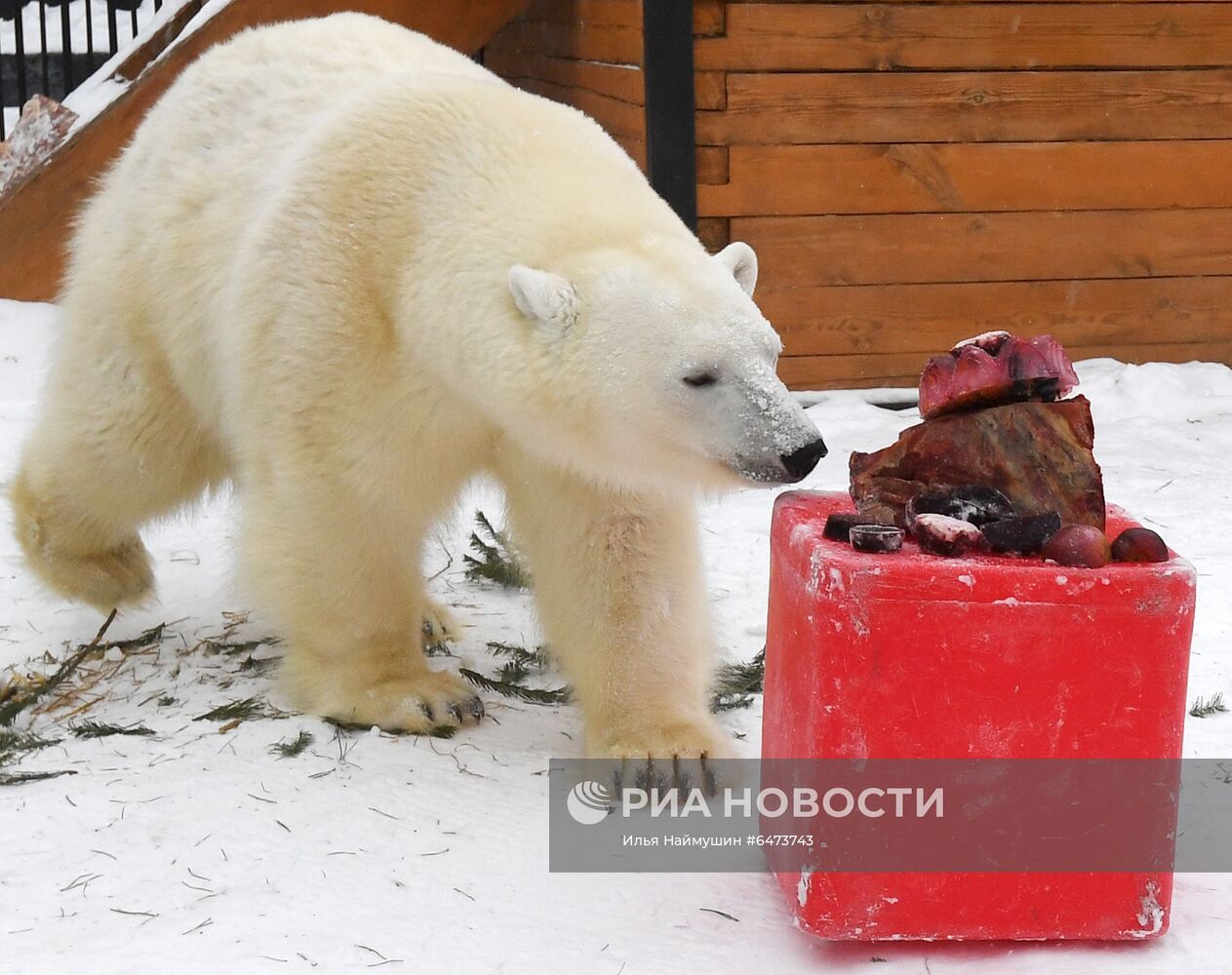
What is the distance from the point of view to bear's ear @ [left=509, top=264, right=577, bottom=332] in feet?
9.59

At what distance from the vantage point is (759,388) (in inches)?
113

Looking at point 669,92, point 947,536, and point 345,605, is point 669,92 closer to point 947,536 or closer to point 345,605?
point 345,605

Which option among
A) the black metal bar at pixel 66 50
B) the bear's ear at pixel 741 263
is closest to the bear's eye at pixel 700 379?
the bear's ear at pixel 741 263

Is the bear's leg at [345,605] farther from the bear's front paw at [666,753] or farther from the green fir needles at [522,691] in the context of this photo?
the bear's front paw at [666,753]

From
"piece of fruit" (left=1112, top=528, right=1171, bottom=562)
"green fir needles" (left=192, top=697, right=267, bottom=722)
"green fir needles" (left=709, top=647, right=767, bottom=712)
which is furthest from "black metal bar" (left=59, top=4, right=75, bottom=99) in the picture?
"piece of fruit" (left=1112, top=528, right=1171, bottom=562)

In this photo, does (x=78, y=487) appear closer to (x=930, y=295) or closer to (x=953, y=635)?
(x=953, y=635)

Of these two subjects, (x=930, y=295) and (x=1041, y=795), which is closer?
(x=1041, y=795)

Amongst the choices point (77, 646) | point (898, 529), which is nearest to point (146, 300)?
point (77, 646)

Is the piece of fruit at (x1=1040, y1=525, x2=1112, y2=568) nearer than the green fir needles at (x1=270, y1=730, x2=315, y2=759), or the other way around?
the piece of fruit at (x1=1040, y1=525, x2=1112, y2=568)

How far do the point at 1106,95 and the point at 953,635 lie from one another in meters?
5.02

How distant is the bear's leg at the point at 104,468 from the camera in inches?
165

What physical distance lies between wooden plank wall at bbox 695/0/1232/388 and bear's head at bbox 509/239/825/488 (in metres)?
3.59

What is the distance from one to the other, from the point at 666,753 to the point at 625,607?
0.34 meters

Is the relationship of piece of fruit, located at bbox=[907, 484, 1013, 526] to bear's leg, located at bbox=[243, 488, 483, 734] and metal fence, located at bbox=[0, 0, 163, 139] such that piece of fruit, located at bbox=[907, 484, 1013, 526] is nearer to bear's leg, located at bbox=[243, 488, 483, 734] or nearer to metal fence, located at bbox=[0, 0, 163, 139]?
bear's leg, located at bbox=[243, 488, 483, 734]
